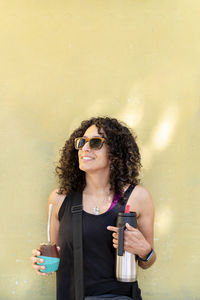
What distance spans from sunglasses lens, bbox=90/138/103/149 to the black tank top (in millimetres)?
421

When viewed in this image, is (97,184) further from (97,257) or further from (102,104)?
(102,104)

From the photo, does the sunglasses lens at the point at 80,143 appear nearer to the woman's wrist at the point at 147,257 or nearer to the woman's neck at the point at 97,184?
the woman's neck at the point at 97,184

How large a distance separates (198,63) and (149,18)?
21.6 inches

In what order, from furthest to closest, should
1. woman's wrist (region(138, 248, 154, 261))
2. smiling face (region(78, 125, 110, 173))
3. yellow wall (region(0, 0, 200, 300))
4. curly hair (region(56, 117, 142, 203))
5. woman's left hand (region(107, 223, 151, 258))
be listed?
yellow wall (region(0, 0, 200, 300)), curly hair (region(56, 117, 142, 203)), smiling face (region(78, 125, 110, 173)), woman's wrist (region(138, 248, 154, 261)), woman's left hand (region(107, 223, 151, 258))

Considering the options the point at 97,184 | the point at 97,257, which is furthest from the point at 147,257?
the point at 97,184

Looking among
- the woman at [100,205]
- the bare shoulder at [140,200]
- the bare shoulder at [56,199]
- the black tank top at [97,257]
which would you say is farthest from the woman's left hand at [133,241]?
the bare shoulder at [56,199]

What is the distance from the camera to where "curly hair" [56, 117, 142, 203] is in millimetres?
2342

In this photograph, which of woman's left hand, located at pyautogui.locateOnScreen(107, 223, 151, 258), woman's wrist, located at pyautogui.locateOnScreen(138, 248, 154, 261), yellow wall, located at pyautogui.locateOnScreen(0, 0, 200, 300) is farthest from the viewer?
yellow wall, located at pyautogui.locateOnScreen(0, 0, 200, 300)

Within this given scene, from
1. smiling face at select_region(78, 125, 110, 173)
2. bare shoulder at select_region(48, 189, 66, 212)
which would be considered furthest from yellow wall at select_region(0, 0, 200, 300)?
smiling face at select_region(78, 125, 110, 173)

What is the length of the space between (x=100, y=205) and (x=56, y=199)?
0.36 m

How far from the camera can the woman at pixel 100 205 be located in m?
2.12

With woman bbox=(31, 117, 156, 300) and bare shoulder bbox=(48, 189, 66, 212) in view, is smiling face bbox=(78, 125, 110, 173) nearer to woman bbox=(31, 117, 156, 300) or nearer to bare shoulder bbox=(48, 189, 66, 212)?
woman bbox=(31, 117, 156, 300)

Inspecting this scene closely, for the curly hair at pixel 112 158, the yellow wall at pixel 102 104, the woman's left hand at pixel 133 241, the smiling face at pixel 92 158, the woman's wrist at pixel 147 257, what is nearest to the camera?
the woman's left hand at pixel 133 241

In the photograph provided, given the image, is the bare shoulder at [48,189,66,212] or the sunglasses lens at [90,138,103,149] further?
the bare shoulder at [48,189,66,212]
